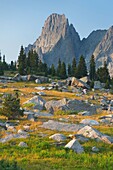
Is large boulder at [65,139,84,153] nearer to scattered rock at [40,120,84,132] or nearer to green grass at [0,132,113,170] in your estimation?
green grass at [0,132,113,170]

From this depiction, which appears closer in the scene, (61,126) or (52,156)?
(52,156)

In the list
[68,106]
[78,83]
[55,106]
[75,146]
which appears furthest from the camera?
[78,83]

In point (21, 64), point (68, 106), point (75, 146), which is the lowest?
point (75, 146)

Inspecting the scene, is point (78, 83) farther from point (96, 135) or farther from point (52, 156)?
point (52, 156)

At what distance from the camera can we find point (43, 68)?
315 ft

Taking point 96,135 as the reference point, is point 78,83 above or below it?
above

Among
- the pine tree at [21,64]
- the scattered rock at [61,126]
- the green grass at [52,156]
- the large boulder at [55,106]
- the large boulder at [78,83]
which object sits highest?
the pine tree at [21,64]

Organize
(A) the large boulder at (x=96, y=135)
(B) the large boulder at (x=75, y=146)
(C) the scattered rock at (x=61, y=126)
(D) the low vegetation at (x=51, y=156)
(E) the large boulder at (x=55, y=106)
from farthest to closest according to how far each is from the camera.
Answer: (E) the large boulder at (x=55, y=106)
(C) the scattered rock at (x=61, y=126)
(A) the large boulder at (x=96, y=135)
(B) the large boulder at (x=75, y=146)
(D) the low vegetation at (x=51, y=156)

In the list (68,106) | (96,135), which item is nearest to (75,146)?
(96,135)

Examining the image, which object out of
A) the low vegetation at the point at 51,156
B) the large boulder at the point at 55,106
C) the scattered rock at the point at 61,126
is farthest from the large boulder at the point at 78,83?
the low vegetation at the point at 51,156

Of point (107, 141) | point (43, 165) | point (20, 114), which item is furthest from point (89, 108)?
point (43, 165)

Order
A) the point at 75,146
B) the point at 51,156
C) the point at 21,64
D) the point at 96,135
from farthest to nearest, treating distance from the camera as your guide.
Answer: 1. the point at 21,64
2. the point at 96,135
3. the point at 75,146
4. the point at 51,156

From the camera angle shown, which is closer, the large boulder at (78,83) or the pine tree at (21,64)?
the large boulder at (78,83)

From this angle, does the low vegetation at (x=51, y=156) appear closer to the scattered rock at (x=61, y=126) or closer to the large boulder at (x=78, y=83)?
the scattered rock at (x=61, y=126)
